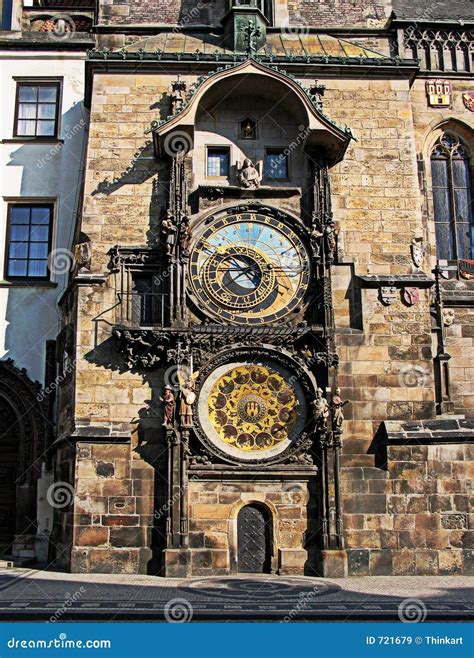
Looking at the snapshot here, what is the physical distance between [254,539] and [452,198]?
9.58 meters

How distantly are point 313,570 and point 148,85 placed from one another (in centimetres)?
1066

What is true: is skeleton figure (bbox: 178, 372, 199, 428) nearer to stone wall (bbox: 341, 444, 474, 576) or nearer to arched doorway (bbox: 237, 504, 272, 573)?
arched doorway (bbox: 237, 504, 272, 573)

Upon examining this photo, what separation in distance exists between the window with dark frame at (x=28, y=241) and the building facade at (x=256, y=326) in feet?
6.65

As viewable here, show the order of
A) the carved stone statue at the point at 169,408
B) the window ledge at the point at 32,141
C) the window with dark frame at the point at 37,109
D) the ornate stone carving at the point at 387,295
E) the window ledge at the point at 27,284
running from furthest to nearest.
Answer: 1. the window with dark frame at the point at 37,109
2. the window ledge at the point at 32,141
3. the window ledge at the point at 27,284
4. the ornate stone carving at the point at 387,295
5. the carved stone statue at the point at 169,408

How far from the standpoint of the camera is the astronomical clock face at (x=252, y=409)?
17266 mm

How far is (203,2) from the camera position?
21438mm

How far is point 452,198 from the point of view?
21188 mm

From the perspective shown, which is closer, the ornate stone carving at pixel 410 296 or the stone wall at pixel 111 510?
the stone wall at pixel 111 510

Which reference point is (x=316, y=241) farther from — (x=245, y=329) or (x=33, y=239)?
(x=33, y=239)

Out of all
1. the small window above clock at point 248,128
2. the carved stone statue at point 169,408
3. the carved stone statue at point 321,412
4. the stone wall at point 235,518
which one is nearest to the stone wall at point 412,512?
the stone wall at point 235,518

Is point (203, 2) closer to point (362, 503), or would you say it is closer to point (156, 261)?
point (156, 261)

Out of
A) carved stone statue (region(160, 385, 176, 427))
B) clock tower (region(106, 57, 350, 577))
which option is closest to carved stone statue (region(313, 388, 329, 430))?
clock tower (region(106, 57, 350, 577))

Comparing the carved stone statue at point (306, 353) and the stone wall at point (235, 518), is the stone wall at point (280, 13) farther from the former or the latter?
the stone wall at point (235, 518)

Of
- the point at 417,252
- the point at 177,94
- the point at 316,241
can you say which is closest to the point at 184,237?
the point at 316,241
